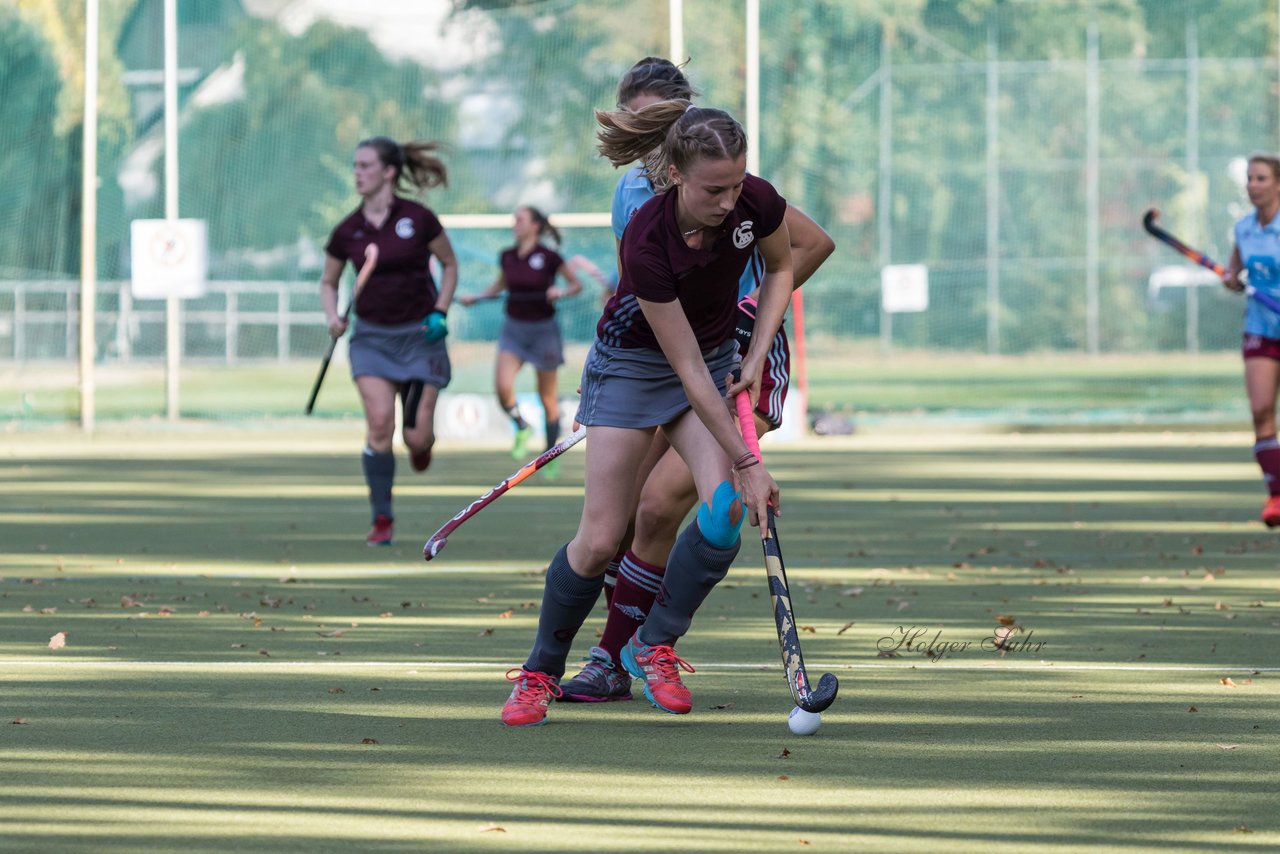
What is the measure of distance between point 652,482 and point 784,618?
689 mm

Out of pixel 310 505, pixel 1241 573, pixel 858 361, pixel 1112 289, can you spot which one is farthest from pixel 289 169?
pixel 1241 573

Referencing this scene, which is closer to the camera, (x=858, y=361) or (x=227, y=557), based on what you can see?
(x=227, y=557)

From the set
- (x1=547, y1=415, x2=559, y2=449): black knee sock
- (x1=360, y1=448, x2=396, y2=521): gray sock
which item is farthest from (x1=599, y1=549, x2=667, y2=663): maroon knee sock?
(x1=547, y1=415, x2=559, y2=449): black knee sock

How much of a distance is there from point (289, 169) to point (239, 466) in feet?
25.3

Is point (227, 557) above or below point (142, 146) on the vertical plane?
below

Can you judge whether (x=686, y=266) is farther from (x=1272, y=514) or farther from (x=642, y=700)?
(x=1272, y=514)

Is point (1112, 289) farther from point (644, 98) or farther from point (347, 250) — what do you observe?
point (644, 98)

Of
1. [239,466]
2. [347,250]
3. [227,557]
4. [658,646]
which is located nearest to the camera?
[658,646]

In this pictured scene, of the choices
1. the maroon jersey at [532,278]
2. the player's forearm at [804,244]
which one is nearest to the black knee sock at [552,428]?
the maroon jersey at [532,278]

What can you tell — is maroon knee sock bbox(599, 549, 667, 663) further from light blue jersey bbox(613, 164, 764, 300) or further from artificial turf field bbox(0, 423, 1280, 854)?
light blue jersey bbox(613, 164, 764, 300)

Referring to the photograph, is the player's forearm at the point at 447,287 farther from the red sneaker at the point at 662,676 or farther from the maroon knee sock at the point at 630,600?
the red sneaker at the point at 662,676

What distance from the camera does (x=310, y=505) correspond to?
1408 centimetres

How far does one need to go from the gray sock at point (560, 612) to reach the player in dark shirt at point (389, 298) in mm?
5300

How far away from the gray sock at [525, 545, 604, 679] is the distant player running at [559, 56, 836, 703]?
267 mm
